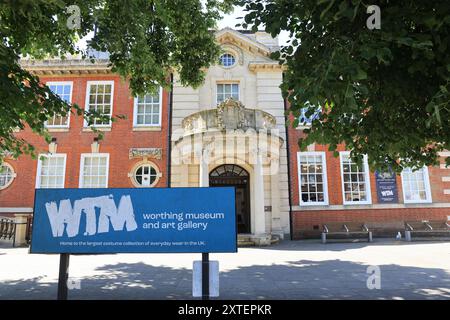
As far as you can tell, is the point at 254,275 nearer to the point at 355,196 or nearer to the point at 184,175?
the point at 184,175

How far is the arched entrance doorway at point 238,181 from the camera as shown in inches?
642

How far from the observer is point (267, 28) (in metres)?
4.89

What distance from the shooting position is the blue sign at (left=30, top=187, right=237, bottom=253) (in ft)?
15.6

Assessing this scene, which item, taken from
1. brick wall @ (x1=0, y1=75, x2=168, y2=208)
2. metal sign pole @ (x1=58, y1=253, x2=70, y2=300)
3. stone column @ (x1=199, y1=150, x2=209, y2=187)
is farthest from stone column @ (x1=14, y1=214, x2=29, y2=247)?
metal sign pole @ (x1=58, y1=253, x2=70, y2=300)

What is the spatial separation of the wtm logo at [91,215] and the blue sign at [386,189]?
14731 mm

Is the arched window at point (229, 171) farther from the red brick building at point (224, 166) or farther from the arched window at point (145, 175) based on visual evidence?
the arched window at point (145, 175)

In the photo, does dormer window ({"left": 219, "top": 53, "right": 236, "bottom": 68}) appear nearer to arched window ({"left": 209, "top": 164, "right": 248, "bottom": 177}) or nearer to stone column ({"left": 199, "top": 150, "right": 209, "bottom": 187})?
arched window ({"left": 209, "top": 164, "right": 248, "bottom": 177})

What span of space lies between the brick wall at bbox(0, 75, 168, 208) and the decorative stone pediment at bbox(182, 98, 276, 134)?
3.54 metres

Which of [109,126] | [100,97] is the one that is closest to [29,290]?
[109,126]

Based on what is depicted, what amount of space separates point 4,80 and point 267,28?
158 inches

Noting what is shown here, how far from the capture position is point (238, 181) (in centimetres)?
1648

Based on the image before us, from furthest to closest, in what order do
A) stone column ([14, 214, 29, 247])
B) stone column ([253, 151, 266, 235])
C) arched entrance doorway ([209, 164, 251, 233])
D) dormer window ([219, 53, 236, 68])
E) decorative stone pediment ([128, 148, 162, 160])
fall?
dormer window ([219, 53, 236, 68])
decorative stone pediment ([128, 148, 162, 160])
arched entrance doorway ([209, 164, 251, 233])
stone column ([14, 214, 29, 247])
stone column ([253, 151, 266, 235])
